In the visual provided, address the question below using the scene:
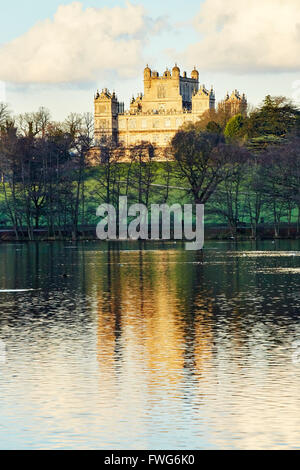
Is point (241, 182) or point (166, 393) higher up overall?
point (241, 182)

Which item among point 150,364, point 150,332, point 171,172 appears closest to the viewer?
point 150,364

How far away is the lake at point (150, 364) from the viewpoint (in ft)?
49.9

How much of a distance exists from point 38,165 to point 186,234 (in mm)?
18274

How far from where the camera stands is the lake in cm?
1520

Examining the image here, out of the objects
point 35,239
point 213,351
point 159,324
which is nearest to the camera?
point 213,351

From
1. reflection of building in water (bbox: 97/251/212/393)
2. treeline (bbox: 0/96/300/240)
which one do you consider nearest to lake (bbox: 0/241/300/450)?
reflection of building in water (bbox: 97/251/212/393)

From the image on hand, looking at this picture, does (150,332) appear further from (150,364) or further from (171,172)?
(171,172)

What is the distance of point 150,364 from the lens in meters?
20.6

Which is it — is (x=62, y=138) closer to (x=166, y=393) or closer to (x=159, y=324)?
(x=159, y=324)

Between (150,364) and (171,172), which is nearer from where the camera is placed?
(150,364)

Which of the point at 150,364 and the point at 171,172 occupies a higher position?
the point at 171,172

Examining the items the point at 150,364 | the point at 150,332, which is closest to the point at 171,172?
the point at 150,332
